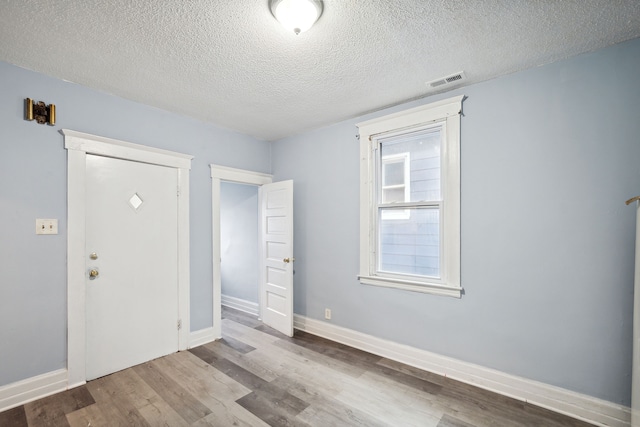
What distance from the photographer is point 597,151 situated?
78.6 inches

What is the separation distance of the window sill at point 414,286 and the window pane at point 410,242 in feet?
0.41

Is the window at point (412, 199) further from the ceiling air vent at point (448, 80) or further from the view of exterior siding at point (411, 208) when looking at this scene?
the ceiling air vent at point (448, 80)

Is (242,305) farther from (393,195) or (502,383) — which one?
(502,383)

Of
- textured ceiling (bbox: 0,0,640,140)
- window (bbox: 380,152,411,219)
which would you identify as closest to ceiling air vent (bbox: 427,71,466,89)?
textured ceiling (bbox: 0,0,640,140)

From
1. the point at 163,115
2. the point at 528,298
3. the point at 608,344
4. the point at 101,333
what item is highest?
the point at 163,115

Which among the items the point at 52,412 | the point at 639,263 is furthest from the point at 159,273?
the point at 639,263

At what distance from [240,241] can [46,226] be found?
269cm

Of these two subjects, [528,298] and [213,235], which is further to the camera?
[213,235]

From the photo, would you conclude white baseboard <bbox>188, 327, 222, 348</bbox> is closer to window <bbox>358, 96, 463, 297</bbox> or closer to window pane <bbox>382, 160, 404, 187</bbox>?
window <bbox>358, 96, 463, 297</bbox>

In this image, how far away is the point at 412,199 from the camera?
2.90 metres

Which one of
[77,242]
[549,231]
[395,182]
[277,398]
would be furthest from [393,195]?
[77,242]

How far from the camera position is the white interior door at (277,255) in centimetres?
357

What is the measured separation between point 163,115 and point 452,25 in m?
2.89

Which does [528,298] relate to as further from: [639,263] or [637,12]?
[637,12]
